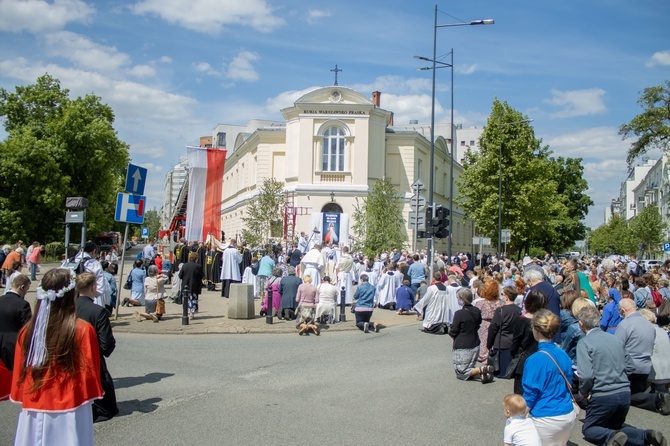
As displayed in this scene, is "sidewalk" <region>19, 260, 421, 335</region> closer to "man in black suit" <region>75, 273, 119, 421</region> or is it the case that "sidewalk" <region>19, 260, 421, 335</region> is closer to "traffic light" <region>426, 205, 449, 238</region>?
"traffic light" <region>426, 205, 449, 238</region>

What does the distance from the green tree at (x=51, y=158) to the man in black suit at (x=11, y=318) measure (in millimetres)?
38885

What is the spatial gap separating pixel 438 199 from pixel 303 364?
42.6 m

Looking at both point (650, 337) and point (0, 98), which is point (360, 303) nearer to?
point (650, 337)

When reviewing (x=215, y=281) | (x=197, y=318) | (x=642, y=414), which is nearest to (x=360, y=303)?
(x=197, y=318)

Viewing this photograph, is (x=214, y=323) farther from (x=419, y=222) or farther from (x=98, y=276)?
(x=419, y=222)

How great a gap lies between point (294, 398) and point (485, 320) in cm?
379

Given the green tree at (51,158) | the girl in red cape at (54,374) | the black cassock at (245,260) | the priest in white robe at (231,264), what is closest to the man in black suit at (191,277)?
the priest in white robe at (231,264)

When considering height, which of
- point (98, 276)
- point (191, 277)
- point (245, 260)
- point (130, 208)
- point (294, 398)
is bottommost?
point (294, 398)

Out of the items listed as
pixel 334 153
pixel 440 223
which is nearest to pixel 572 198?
pixel 334 153

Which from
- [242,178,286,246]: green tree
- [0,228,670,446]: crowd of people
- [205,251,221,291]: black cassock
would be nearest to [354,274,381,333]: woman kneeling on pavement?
[0,228,670,446]: crowd of people

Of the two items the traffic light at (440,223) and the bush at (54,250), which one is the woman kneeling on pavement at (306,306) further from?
the bush at (54,250)

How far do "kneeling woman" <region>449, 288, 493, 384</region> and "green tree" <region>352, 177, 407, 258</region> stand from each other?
82.3ft

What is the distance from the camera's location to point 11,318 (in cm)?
643

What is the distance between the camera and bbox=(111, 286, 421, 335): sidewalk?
13.4 metres
